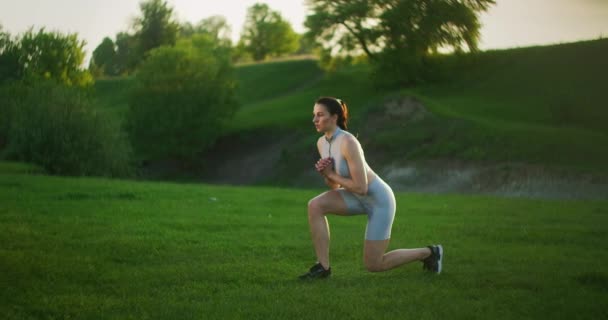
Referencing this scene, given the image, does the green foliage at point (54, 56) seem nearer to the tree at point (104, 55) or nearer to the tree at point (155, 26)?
the tree at point (104, 55)

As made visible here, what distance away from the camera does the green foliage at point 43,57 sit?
52.8 metres

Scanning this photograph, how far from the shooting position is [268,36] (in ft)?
401

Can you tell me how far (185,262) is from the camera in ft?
33.8

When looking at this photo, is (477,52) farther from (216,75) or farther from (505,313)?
(505,313)

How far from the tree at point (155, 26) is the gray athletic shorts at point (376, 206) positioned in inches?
3663

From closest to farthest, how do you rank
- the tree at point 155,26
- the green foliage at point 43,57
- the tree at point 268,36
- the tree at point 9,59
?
1. the tree at point 9,59
2. the green foliage at point 43,57
3. the tree at point 155,26
4. the tree at point 268,36

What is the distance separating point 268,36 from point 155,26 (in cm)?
2677

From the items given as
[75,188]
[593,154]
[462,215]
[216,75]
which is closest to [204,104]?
[216,75]

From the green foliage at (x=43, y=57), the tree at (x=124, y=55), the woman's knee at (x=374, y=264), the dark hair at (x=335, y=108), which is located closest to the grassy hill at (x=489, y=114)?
the tree at (x=124, y=55)

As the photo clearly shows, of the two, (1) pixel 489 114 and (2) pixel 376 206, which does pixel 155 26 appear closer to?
(1) pixel 489 114

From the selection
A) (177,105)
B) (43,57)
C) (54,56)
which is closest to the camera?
(43,57)

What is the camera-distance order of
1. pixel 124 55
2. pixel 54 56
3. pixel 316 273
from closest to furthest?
pixel 316 273
pixel 54 56
pixel 124 55

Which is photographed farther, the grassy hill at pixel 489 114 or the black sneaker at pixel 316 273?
the grassy hill at pixel 489 114

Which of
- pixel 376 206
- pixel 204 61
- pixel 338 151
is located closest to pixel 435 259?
pixel 376 206
